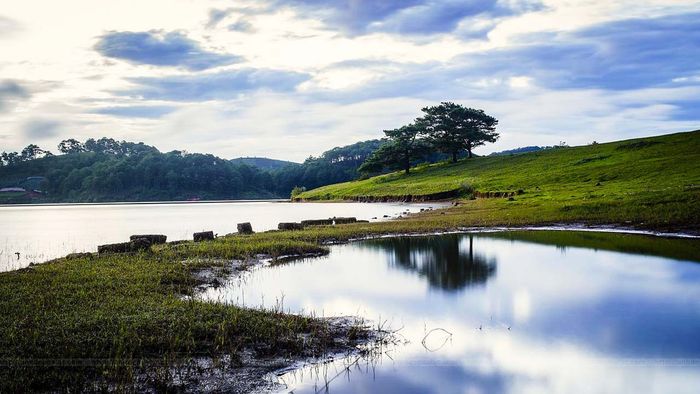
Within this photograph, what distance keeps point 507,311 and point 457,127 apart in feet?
379

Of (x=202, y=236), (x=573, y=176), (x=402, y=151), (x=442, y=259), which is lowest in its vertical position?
(x=442, y=259)

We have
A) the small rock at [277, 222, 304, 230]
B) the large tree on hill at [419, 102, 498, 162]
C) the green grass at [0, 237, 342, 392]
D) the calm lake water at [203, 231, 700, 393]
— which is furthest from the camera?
the large tree on hill at [419, 102, 498, 162]

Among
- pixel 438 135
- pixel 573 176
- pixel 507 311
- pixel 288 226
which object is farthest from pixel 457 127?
pixel 507 311

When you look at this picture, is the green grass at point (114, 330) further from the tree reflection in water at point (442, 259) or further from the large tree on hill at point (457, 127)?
the large tree on hill at point (457, 127)

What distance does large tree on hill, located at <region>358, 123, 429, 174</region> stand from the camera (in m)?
130

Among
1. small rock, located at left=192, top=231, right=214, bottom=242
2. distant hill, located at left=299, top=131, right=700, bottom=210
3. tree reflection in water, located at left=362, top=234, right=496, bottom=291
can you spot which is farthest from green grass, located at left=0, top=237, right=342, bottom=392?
distant hill, located at left=299, top=131, right=700, bottom=210

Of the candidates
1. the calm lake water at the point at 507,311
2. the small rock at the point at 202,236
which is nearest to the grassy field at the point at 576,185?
the calm lake water at the point at 507,311

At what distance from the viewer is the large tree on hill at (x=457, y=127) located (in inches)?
4980

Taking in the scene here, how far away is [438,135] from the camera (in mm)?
131250

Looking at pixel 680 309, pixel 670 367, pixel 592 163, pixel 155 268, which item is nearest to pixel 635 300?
pixel 680 309

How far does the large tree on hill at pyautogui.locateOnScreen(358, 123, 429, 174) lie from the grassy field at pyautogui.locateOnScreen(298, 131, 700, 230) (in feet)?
13.5

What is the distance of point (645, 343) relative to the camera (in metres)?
13.2

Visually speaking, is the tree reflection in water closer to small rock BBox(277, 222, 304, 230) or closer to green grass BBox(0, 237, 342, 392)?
small rock BBox(277, 222, 304, 230)

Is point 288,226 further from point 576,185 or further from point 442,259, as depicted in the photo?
point 576,185
